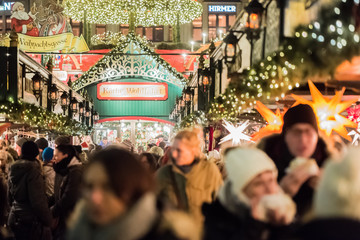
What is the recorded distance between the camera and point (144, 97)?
3139 centimetres

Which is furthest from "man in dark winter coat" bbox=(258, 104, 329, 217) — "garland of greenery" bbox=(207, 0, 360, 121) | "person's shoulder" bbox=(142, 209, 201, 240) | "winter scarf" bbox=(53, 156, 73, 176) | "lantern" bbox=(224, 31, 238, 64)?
"lantern" bbox=(224, 31, 238, 64)

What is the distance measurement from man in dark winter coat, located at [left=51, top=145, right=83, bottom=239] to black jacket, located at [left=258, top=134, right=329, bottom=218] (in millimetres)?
2993

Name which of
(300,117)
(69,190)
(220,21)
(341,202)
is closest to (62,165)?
(69,190)

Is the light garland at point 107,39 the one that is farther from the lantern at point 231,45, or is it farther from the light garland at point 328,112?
the light garland at point 328,112

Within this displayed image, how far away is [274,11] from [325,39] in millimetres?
1983

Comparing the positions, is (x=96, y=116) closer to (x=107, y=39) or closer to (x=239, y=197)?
(x=107, y=39)

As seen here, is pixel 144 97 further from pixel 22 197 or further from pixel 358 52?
pixel 358 52

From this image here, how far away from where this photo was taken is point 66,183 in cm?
706

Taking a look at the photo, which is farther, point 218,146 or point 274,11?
point 218,146

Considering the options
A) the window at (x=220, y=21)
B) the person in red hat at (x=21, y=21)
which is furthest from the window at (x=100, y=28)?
the person in red hat at (x=21, y=21)

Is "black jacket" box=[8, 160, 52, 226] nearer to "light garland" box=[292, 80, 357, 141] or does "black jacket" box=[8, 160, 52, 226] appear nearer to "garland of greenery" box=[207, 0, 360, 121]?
"garland of greenery" box=[207, 0, 360, 121]

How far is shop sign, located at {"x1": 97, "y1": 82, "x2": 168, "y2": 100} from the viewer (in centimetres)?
3091

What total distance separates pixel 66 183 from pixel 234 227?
14.5 ft

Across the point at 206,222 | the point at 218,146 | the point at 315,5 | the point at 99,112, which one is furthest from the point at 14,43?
the point at 99,112
